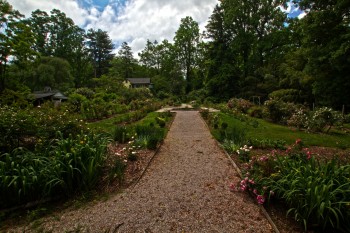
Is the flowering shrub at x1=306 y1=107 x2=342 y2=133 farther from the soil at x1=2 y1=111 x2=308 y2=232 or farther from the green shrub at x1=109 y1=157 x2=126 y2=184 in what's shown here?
the green shrub at x1=109 y1=157 x2=126 y2=184

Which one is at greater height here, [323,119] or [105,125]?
[323,119]

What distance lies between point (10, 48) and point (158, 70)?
41.3 meters

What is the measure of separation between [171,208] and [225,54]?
27.6 meters

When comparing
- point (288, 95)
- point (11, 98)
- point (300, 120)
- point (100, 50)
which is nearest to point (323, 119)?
point (300, 120)

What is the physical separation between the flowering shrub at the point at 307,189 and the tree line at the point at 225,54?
10.3 m

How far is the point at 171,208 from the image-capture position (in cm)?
300

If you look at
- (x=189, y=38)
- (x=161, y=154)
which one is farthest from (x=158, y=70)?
(x=161, y=154)

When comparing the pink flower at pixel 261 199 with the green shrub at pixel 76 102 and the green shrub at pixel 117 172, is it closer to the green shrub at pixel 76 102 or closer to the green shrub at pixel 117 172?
the green shrub at pixel 117 172

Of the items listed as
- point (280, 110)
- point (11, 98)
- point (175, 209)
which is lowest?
point (175, 209)

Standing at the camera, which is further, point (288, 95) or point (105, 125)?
point (288, 95)

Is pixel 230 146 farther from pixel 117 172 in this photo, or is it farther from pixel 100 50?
pixel 100 50

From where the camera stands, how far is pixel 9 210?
3.05 metres

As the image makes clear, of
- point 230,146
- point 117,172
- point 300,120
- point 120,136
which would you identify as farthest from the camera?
point 300,120

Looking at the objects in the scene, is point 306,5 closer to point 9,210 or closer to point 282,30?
point 282,30
